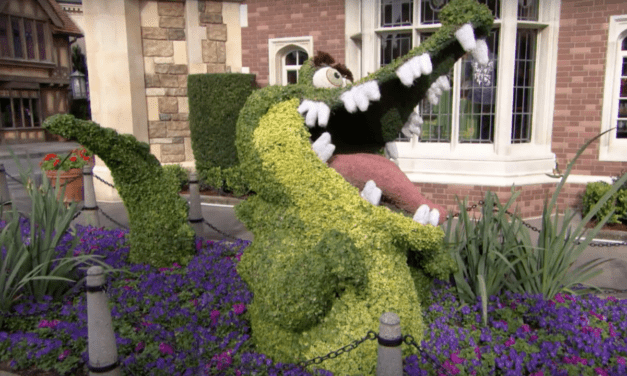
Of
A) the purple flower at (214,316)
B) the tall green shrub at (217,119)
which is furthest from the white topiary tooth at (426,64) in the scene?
the tall green shrub at (217,119)

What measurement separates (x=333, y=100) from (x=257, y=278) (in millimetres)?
1161

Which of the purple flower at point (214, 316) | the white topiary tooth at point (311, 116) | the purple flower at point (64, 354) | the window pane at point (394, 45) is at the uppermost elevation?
the window pane at point (394, 45)

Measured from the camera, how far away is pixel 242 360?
2.99 metres

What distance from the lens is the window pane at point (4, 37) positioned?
23547 millimetres

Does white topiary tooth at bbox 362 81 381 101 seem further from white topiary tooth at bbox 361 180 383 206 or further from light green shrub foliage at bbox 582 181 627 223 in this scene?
light green shrub foliage at bbox 582 181 627 223

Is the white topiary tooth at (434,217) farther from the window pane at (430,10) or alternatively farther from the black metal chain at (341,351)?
the window pane at (430,10)

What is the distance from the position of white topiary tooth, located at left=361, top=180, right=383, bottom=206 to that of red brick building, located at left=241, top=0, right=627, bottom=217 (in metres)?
5.23

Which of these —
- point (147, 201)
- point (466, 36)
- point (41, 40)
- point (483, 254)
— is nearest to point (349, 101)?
point (466, 36)

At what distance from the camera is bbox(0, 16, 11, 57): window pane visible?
2355cm

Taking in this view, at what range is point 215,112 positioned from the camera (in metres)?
9.32

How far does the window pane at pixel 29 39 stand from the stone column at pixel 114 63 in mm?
19345

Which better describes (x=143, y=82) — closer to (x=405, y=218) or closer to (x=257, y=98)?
(x=257, y=98)

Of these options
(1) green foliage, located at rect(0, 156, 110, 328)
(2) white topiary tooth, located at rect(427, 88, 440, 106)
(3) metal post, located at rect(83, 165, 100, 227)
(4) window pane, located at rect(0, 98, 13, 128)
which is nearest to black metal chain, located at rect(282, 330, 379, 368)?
(2) white topiary tooth, located at rect(427, 88, 440, 106)

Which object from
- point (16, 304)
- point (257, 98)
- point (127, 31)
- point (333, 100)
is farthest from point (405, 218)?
point (127, 31)
